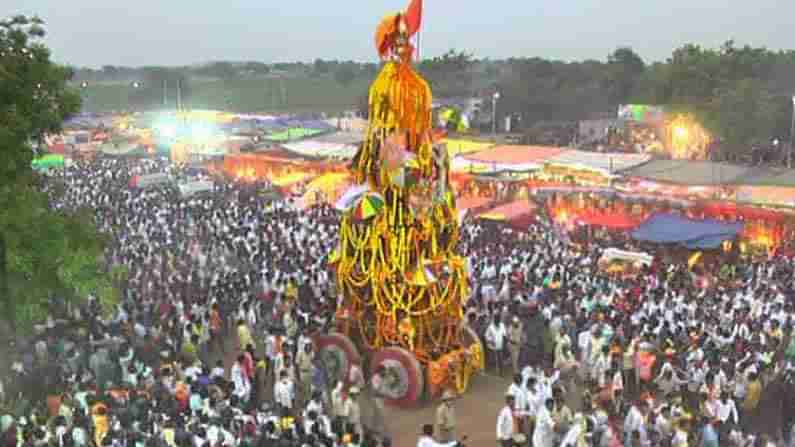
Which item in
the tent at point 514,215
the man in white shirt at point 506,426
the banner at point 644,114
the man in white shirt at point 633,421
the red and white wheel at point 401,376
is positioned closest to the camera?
the man in white shirt at point 633,421

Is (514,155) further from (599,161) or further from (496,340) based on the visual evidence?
(496,340)

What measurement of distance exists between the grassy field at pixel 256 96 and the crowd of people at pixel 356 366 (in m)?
51.6

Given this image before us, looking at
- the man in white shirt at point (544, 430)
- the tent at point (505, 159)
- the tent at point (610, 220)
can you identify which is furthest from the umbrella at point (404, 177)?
the tent at point (505, 159)

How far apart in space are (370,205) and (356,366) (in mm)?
2324

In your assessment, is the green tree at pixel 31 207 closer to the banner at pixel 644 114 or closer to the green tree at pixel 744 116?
the green tree at pixel 744 116

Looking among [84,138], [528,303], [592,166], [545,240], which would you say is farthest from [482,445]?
[84,138]

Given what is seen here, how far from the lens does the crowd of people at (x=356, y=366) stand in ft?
28.6

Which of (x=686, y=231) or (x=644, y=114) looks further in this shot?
(x=644, y=114)

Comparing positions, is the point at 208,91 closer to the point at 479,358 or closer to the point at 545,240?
the point at 545,240

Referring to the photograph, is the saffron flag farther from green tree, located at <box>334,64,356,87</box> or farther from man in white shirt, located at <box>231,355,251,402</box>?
green tree, located at <box>334,64,356,87</box>

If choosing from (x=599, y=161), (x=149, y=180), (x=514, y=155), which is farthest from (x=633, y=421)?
(x=149, y=180)

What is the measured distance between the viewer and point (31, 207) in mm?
10656

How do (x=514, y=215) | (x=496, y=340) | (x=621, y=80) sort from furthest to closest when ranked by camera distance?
(x=621, y=80) → (x=514, y=215) → (x=496, y=340)

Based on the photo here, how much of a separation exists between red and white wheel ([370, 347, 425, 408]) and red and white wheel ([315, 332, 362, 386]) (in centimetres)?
48
